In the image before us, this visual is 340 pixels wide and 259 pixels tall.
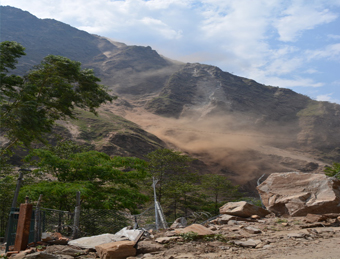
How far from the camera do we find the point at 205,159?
7319 centimetres

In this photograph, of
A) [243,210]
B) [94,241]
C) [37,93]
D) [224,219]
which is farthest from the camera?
[37,93]

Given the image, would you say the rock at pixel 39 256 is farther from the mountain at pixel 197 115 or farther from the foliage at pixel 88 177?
the mountain at pixel 197 115

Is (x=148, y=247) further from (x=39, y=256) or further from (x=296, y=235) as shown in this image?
(x=296, y=235)

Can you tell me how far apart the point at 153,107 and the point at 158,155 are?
69017mm

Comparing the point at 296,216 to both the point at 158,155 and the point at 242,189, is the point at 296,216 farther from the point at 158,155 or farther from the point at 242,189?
the point at 242,189

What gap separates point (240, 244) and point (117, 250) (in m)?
2.95

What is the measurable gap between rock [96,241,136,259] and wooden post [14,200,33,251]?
2.06 metres

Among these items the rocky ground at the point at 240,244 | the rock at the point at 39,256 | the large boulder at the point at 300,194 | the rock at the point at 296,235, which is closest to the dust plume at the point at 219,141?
the large boulder at the point at 300,194

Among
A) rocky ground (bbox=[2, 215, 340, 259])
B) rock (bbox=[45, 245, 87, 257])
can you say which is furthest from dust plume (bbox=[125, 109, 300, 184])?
rock (bbox=[45, 245, 87, 257])

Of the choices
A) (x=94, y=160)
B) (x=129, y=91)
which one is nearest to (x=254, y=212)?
(x=94, y=160)

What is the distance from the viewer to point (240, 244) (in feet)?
22.2

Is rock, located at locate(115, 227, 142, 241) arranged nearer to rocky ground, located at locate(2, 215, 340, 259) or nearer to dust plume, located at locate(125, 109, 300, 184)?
rocky ground, located at locate(2, 215, 340, 259)

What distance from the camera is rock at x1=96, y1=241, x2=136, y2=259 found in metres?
5.98

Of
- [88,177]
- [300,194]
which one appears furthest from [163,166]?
[300,194]
